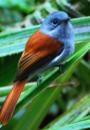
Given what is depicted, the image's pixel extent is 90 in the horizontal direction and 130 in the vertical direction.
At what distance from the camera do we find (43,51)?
174cm

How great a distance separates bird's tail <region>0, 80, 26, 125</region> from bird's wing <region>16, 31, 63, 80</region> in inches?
1.5

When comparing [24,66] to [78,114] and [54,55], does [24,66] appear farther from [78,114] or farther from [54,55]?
[78,114]

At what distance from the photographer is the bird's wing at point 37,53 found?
1694mm

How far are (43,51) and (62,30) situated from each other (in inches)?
4.5

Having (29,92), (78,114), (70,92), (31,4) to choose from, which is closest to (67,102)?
(70,92)

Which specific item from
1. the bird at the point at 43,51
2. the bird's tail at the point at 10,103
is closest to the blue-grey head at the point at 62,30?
the bird at the point at 43,51

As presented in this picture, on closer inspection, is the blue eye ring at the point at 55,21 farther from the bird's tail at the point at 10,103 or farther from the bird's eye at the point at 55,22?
the bird's tail at the point at 10,103

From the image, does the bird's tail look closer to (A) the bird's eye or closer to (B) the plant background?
(B) the plant background

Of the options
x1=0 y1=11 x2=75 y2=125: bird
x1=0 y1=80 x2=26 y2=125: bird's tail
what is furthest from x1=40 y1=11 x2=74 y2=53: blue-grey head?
x1=0 y1=80 x2=26 y2=125: bird's tail

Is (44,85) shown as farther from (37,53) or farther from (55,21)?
(55,21)

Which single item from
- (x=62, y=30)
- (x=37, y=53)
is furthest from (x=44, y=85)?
(x=62, y=30)

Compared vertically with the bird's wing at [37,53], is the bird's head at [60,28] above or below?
above

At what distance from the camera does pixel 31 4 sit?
3268 millimetres

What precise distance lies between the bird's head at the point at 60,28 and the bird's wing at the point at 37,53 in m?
0.03
